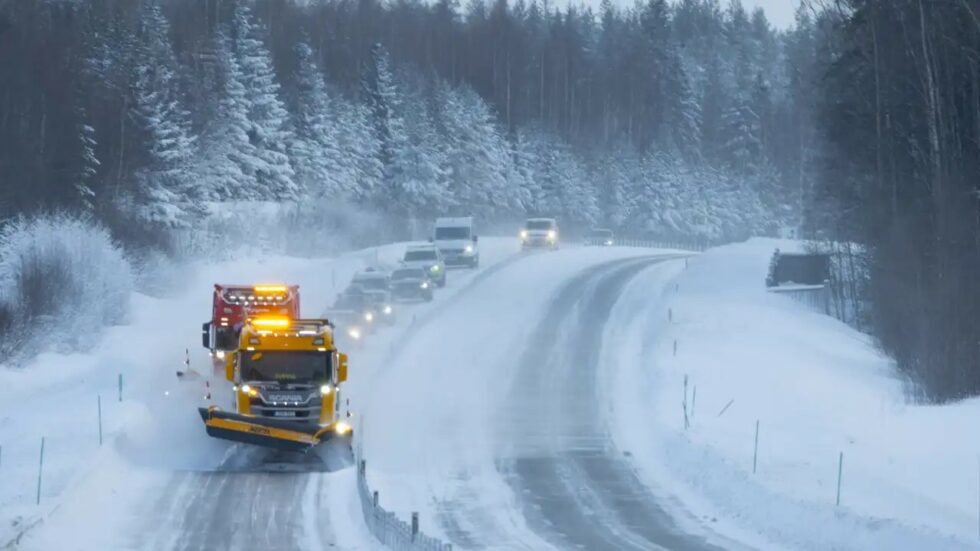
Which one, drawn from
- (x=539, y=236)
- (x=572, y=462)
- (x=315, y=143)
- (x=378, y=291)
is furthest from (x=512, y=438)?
(x=315, y=143)

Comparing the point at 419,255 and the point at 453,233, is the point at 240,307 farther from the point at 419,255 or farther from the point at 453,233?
the point at 453,233

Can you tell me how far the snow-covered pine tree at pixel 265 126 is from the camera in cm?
7850


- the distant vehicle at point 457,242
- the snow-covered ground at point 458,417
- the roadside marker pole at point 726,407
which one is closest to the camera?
the snow-covered ground at point 458,417

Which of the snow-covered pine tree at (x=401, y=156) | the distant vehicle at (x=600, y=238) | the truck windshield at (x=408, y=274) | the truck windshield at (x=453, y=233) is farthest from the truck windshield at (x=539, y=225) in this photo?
the truck windshield at (x=408, y=274)

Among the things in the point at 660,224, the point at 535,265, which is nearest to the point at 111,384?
the point at 535,265

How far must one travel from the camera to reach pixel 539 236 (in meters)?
80.9

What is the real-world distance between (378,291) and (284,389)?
22681 millimetres

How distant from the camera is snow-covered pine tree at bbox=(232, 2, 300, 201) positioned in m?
78.5

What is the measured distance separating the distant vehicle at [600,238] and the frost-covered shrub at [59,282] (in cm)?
5732

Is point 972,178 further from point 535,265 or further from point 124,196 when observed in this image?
point 124,196

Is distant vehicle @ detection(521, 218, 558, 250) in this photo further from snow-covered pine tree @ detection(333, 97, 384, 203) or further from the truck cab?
the truck cab

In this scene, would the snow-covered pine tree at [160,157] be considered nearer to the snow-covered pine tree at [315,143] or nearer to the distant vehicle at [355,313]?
the snow-covered pine tree at [315,143]

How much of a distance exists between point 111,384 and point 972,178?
24.1 metres

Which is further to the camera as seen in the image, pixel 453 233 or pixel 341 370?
pixel 453 233
